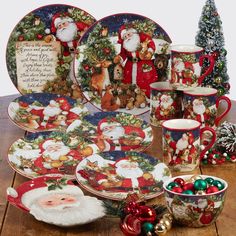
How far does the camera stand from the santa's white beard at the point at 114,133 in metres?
2.21

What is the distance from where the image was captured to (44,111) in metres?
2.37

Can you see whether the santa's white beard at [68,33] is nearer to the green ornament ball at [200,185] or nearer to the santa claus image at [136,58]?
the santa claus image at [136,58]

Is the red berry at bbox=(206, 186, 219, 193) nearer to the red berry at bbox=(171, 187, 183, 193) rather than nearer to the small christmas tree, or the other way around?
the red berry at bbox=(171, 187, 183, 193)

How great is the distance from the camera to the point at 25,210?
1.73m

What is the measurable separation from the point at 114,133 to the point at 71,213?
55cm

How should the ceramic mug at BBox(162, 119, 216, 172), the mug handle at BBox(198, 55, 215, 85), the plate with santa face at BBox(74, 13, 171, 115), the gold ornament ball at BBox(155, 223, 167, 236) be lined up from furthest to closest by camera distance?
the plate with santa face at BBox(74, 13, 171, 115) < the mug handle at BBox(198, 55, 215, 85) < the ceramic mug at BBox(162, 119, 216, 172) < the gold ornament ball at BBox(155, 223, 167, 236)

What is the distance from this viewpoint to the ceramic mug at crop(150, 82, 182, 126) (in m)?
2.32

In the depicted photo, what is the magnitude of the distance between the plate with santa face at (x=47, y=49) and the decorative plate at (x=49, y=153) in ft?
1.25

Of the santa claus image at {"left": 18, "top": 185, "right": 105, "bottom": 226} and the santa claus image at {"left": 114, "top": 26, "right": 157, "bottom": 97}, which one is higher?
the santa claus image at {"left": 114, "top": 26, "right": 157, "bottom": 97}

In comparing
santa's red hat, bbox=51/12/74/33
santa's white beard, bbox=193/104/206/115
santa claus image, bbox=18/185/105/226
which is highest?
santa's red hat, bbox=51/12/74/33

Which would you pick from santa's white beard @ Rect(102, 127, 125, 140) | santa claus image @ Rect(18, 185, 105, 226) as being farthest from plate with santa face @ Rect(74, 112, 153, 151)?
santa claus image @ Rect(18, 185, 105, 226)

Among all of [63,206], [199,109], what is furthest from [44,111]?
[63,206]

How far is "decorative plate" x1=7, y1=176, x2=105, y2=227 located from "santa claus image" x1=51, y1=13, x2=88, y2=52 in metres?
0.72

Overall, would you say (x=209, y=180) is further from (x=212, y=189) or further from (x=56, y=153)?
(x=56, y=153)
